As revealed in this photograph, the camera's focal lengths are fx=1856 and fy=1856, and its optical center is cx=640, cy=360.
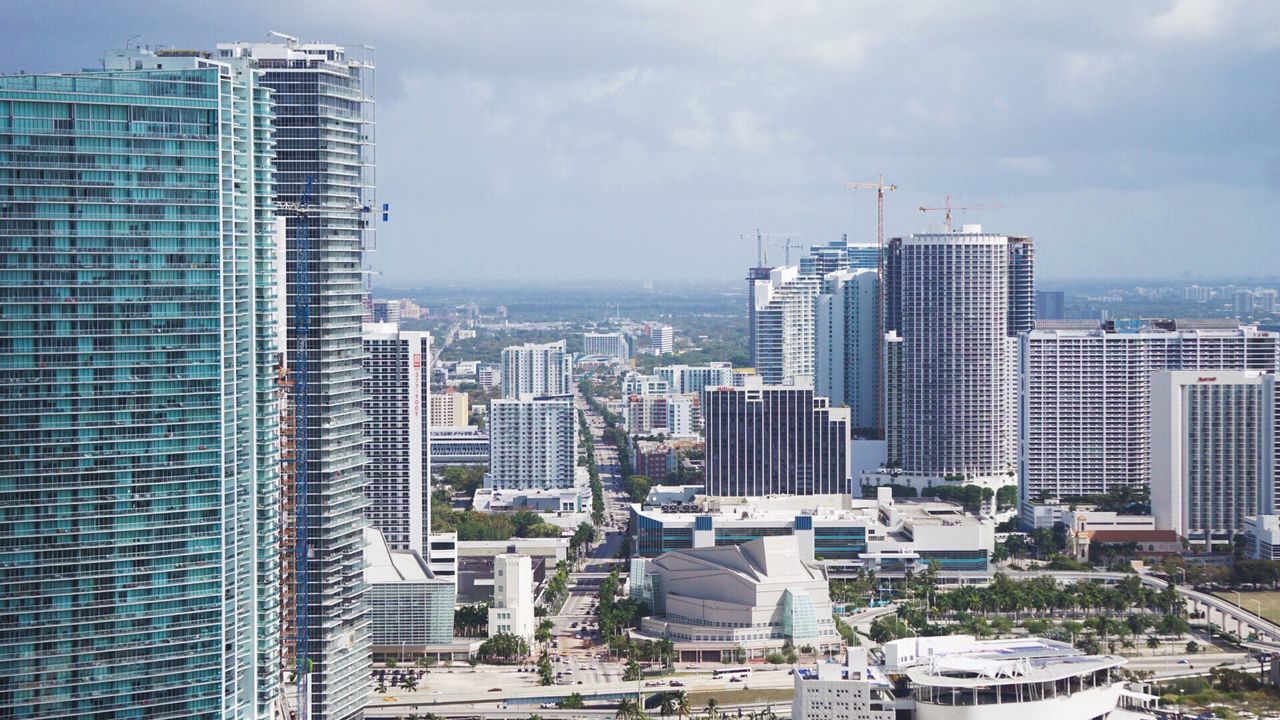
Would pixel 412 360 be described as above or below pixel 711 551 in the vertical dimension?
above

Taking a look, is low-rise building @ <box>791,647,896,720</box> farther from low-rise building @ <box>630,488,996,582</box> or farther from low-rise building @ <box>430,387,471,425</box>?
low-rise building @ <box>430,387,471,425</box>

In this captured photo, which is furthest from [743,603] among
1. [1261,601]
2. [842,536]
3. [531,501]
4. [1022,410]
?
[531,501]

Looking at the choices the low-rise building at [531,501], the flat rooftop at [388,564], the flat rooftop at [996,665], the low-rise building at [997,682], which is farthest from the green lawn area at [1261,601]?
the low-rise building at [531,501]

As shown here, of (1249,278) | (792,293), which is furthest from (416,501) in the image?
(1249,278)

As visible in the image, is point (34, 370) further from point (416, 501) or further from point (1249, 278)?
point (1249, 278)

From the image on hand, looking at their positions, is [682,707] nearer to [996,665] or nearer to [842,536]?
[996,665]

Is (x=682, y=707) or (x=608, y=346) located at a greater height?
(x=608, y=346)
